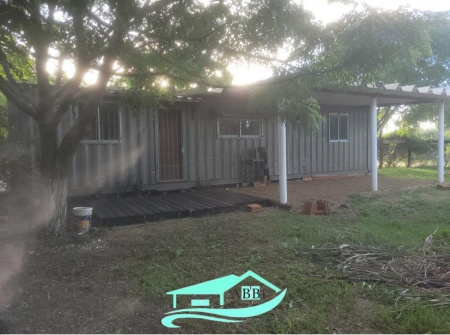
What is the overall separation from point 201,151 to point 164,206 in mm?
2815

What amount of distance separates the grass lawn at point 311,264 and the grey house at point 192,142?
2.09 meters

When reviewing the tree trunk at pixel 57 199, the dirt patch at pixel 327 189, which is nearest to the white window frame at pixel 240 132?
the dirt patch at pixel 327 189

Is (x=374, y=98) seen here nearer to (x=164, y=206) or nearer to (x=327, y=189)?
(x=327, y=189)

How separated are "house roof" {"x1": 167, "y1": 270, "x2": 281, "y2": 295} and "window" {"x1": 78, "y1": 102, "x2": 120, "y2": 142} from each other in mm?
5216

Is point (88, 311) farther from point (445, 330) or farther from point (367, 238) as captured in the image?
point (367, 238)

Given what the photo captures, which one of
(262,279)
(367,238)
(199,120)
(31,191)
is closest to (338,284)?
(262,279)

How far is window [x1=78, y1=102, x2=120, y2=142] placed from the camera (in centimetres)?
733

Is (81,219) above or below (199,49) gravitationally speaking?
below

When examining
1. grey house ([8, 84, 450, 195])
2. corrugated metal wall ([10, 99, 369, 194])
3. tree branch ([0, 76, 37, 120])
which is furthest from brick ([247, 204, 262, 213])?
tree branch ([0, 76, 37, 120])

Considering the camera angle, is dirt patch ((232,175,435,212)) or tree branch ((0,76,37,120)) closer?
tree branch ((0,76,37,120))

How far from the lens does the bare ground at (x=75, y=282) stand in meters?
2.44

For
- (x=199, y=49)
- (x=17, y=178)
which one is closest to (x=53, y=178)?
(x=17, y=178)

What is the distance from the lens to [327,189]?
8711 millimetres

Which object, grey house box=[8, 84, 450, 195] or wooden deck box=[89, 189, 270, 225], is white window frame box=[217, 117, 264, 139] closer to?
grey house box=[8, 84, 450, 195]
